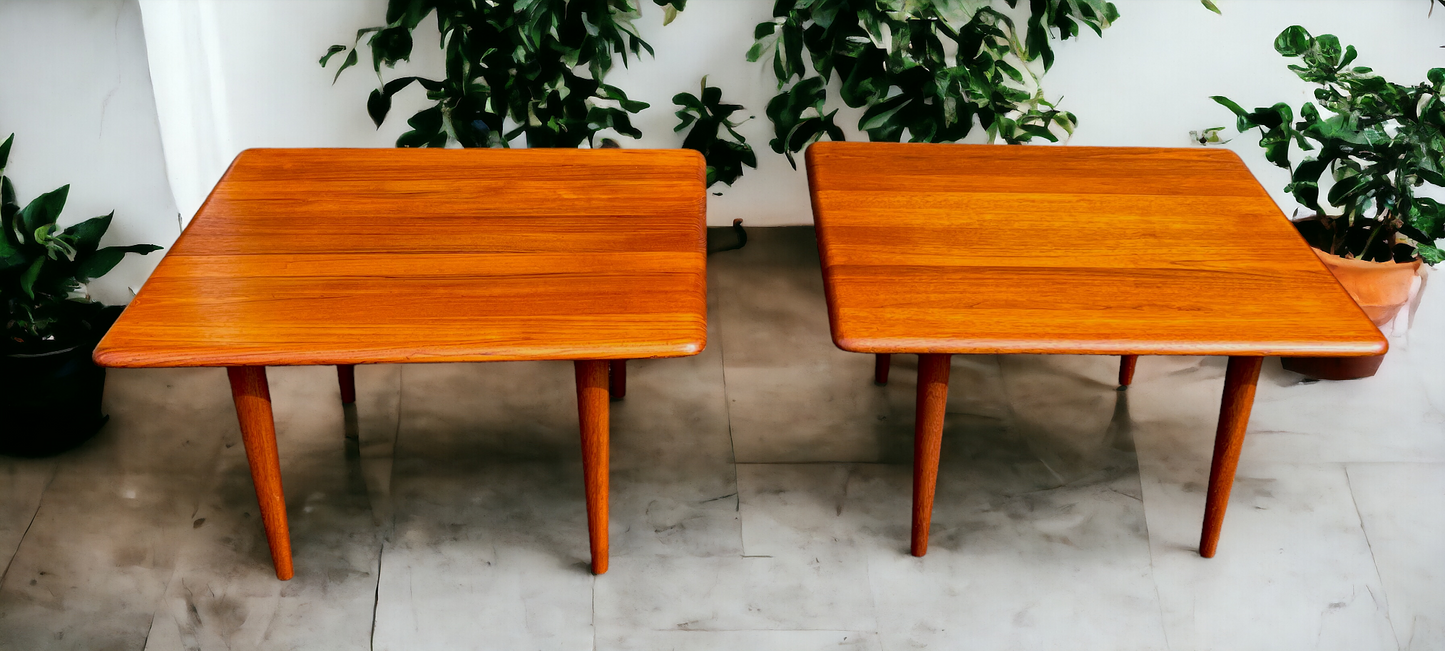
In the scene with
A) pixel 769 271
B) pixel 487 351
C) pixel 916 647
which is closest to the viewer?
pixel 487 351

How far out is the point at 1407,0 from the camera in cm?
264

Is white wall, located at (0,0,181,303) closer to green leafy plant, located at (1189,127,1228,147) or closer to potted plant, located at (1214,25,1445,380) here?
potted plant, located at (1214,25,1445,380)

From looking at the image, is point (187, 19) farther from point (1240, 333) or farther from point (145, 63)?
point (1240, 333)

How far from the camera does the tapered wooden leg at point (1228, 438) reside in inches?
66.6

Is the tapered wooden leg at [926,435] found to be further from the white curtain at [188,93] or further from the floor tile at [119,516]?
the white curtain at [188,93]

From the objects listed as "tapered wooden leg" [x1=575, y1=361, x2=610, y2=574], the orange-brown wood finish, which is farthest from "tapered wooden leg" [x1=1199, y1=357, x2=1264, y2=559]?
"tapered wooden leg" [x1=575, y1=361, x2=610, y2=574]

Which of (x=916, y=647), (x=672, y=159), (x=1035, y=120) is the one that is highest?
(x=672, y=159)

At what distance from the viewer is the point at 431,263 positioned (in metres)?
1.60

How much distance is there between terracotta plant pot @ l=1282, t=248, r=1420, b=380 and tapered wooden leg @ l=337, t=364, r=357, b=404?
2.13m

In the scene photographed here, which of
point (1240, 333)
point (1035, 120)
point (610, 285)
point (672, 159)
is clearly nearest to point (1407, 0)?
point (1035, 120)

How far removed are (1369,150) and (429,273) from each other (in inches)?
75.5

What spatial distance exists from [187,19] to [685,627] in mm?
1835

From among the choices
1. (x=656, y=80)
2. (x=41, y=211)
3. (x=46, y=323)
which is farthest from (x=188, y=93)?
(x=656, y=80)

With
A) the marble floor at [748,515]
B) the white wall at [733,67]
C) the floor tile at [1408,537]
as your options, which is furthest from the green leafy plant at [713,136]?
the floor tile at [1408,537]
